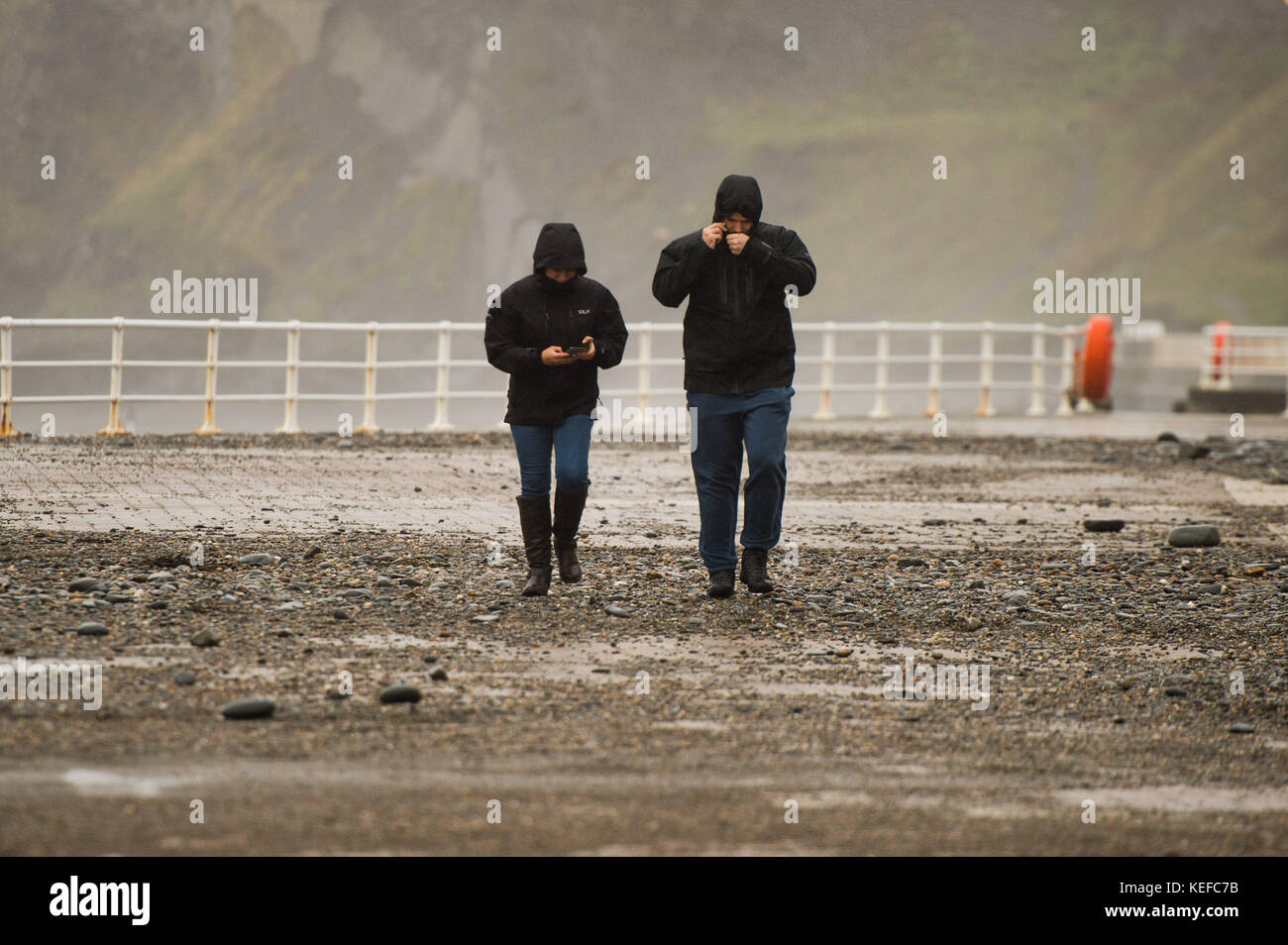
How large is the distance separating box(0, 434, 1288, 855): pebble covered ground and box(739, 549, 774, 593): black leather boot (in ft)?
0.37

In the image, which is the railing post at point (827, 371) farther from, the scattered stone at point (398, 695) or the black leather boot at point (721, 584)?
the scattered stone at point (398, 695)

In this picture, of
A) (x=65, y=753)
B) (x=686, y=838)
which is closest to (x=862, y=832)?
(x=686, y=838)

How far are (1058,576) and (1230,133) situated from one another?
158938 mm

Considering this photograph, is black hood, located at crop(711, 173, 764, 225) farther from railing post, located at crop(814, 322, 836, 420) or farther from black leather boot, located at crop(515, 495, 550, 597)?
railing post, located at crop(814, 322, 836, 420)

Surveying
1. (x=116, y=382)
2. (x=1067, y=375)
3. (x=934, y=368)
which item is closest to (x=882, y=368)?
(x=934, y=368)

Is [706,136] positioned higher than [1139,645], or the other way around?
[706,136]

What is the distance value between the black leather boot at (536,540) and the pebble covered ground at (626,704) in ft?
0.54

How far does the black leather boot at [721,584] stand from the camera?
791cm

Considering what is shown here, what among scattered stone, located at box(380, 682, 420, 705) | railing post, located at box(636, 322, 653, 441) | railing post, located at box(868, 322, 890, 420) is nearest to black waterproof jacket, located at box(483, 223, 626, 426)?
scattered stone, located at box(380, 682, 420, 705)

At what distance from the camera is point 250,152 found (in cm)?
15912

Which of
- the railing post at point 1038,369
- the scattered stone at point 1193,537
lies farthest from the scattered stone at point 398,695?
the railing post at point 1038,369
